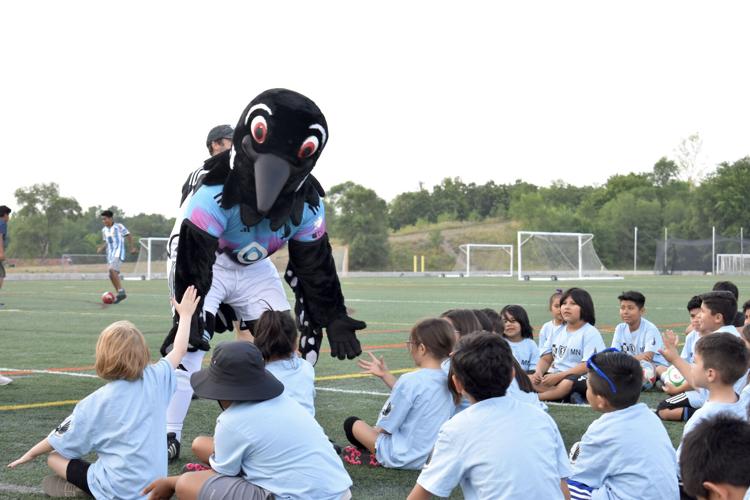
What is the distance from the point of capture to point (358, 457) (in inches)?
229

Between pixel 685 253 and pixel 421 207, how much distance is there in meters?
33.3

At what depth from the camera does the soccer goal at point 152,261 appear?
4028 centimetres

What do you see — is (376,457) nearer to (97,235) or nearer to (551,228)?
(97,235)

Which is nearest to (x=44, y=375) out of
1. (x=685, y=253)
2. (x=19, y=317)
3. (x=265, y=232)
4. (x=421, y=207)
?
(x=265, y=232)

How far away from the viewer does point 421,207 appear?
3472 inches

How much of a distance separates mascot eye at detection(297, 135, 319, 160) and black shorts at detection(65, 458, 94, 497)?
6.83 feet

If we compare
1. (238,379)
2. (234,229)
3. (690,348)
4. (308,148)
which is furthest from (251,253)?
(690,348)

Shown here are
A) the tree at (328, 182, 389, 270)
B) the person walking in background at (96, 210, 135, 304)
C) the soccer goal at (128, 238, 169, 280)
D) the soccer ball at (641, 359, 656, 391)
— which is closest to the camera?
the soccer ball at (641, 359, 656, 391)

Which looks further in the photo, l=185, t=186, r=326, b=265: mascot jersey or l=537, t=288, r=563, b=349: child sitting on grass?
l=537, t=288, r=563, b=349: child sitting on grass

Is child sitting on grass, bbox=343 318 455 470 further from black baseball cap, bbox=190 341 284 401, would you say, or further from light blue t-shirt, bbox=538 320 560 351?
light blue t-shirt, bbox=538 320 560 351

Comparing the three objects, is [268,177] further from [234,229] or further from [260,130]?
[234,229]

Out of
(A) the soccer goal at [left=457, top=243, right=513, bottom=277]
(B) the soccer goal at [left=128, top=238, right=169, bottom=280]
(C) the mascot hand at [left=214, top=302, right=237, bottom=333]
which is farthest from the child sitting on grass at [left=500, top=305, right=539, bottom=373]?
(A) the soccer goal at [left=457, top=243, right=513, bottom=277]

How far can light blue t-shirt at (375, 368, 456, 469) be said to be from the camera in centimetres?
552

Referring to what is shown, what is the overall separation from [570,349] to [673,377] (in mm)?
821
